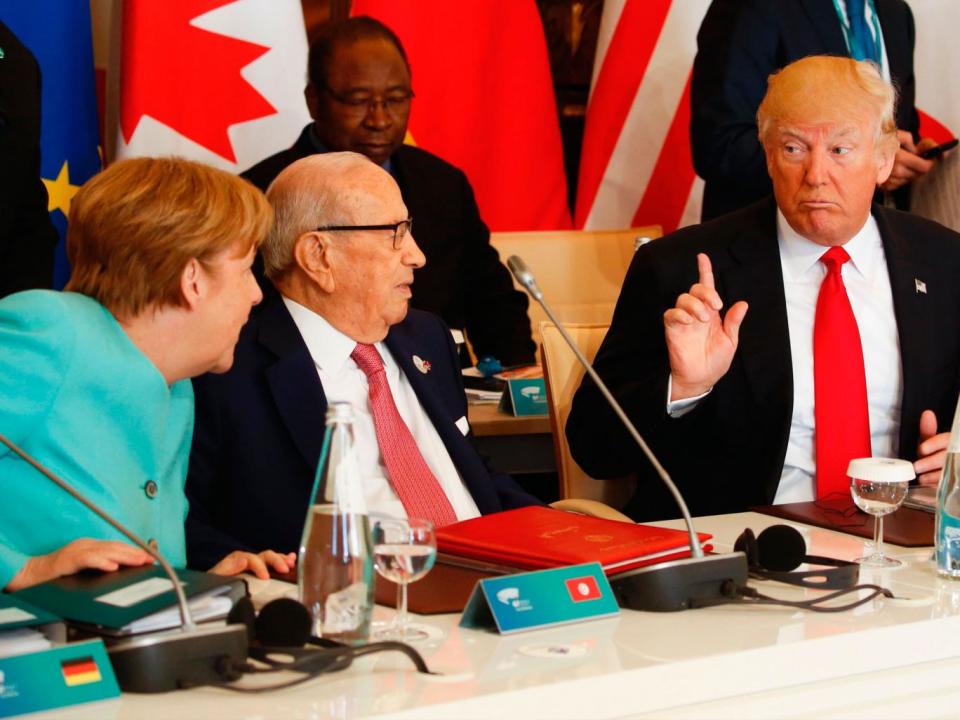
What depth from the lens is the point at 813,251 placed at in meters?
2.87

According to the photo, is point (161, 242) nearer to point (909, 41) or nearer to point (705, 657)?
point (705, 657)

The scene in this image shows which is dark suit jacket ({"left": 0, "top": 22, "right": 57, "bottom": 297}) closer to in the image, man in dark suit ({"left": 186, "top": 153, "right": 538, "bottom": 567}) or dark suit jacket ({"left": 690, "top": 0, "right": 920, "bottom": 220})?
man in dark suit ({"left": 186, "top": 153, "right": 538, "bottom": 567})

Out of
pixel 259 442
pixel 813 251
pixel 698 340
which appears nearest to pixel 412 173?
pixel 813 251

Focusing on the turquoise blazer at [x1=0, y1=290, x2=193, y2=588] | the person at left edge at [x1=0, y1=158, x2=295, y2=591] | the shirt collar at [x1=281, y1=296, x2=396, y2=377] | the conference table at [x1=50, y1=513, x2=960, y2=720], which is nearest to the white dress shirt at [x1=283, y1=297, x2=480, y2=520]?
the shirt collar at [x1=281, y1=296, x2=396, y2=377]

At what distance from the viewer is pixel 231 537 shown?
2279 millimetres

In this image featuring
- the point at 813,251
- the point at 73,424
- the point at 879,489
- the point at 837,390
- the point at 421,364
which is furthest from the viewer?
the point at 813,251

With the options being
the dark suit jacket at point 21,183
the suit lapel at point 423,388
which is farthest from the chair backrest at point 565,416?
the dark suit jacket at point 21,183

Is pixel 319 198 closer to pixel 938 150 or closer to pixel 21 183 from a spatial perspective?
pixel 21 183

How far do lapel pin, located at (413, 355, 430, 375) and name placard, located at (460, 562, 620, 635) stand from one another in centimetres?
100

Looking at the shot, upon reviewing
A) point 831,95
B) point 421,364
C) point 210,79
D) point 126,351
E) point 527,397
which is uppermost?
point 210,79

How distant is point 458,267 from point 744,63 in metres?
1.16

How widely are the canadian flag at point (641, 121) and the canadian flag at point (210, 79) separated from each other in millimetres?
1244

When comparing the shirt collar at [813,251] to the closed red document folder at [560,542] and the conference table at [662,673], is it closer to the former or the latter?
the closed red document folder at [560,542]

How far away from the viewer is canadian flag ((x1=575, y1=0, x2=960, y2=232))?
5.28 m
